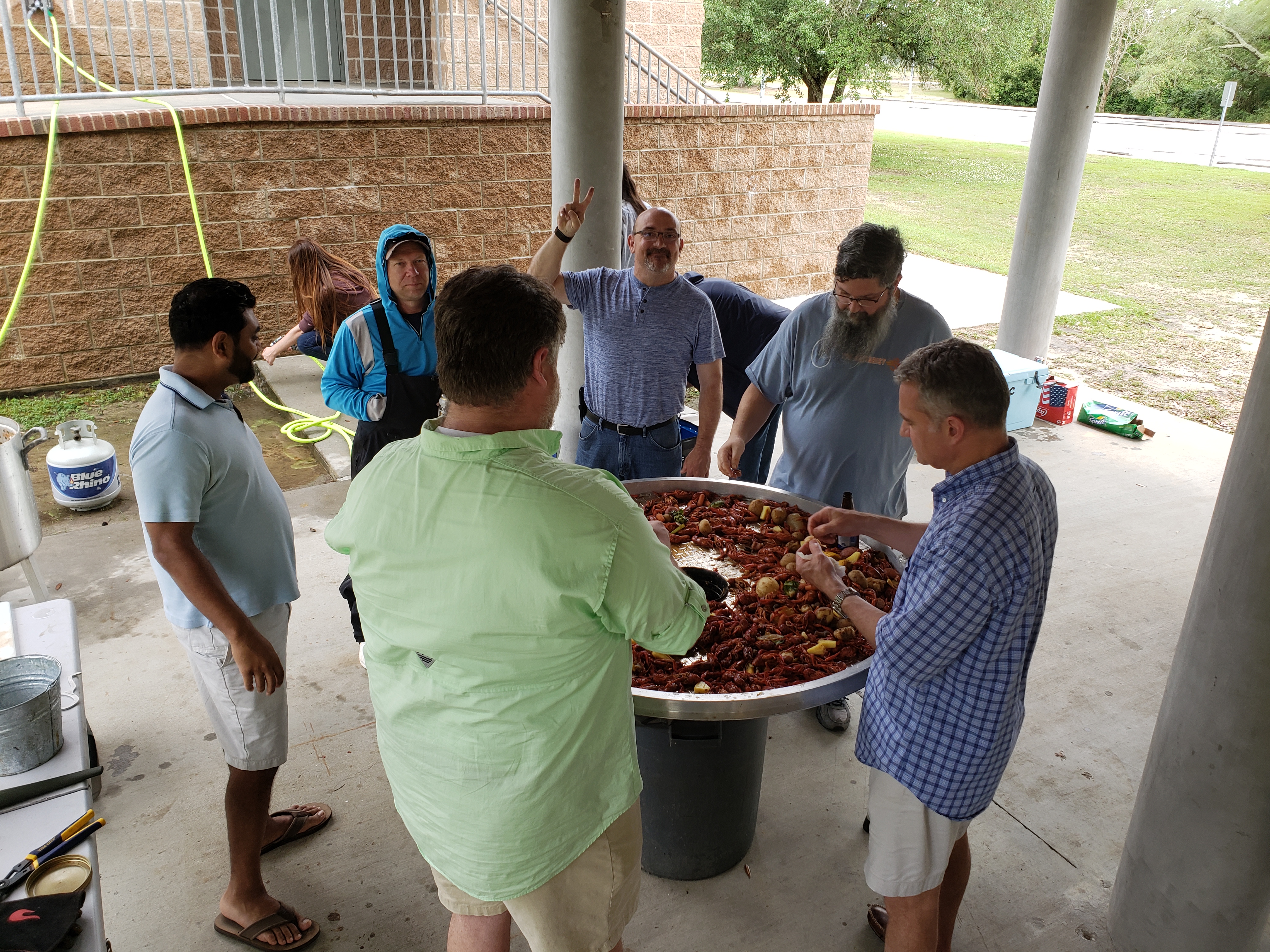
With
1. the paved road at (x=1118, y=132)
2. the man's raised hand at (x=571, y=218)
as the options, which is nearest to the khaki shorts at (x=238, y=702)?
the man's raised hand at (x=571, y=218)

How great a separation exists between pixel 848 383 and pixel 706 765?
1.98 metres

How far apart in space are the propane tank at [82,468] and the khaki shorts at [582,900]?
17.9 feet

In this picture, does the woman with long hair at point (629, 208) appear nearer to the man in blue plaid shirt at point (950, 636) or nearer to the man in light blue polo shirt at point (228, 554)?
the man in light blue polo shirt at point (228, 554)

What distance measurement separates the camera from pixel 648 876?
3.86 meters

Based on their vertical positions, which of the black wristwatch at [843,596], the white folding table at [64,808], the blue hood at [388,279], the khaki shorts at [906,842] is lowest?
the khaki shorts at [906,842]

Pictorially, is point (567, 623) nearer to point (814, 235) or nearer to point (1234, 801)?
point (1234, 801)

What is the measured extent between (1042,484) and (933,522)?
33 cm

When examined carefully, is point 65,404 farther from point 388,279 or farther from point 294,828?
point 294,828

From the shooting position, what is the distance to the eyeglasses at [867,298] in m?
4.27

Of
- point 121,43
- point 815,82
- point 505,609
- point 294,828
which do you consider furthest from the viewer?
point 815,82

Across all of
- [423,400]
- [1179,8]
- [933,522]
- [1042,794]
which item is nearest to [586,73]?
[423,400]

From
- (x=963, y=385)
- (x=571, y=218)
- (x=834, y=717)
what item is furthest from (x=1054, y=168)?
(x=963, y=385)

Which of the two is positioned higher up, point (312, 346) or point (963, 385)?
point (963, 385)

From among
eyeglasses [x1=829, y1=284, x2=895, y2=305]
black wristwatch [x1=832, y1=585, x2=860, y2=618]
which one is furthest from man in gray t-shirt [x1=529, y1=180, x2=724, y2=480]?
black wristwatch [x1=832, y1=585, x2=860, y2=618]
